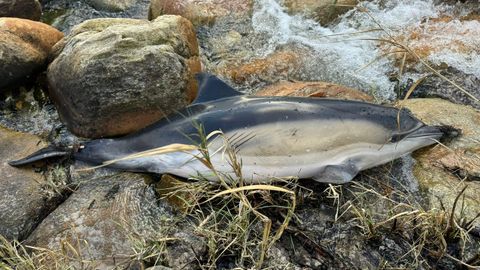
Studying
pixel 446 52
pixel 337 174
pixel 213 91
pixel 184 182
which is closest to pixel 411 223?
pixel 337 174

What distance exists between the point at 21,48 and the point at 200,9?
1965mm

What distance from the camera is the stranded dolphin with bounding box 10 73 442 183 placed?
10.2 ft

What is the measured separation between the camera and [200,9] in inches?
212

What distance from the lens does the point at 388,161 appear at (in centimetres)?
329

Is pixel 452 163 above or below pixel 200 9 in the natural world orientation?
below

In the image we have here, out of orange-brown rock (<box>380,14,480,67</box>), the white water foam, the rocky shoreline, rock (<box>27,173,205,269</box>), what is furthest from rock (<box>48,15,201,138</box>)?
orange-brown rock (<box>380,14,480,67</box>)

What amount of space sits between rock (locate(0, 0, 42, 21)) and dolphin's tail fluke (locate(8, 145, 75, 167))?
209 cm

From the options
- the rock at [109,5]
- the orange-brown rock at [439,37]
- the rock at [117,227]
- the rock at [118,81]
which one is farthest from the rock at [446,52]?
the rock at [109,5]

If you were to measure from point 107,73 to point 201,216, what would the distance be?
1.36 meters

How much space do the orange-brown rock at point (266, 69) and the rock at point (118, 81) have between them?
757 millimetres

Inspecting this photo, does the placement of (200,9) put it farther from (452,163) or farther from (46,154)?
(452,163)

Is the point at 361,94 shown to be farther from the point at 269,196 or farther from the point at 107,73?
the point at 107,73

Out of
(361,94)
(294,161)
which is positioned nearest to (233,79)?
(361,94)

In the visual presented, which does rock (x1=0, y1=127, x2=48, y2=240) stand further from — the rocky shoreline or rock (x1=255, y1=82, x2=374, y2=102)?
rock (x1=255, y1=82, x2=374, y2=102)
